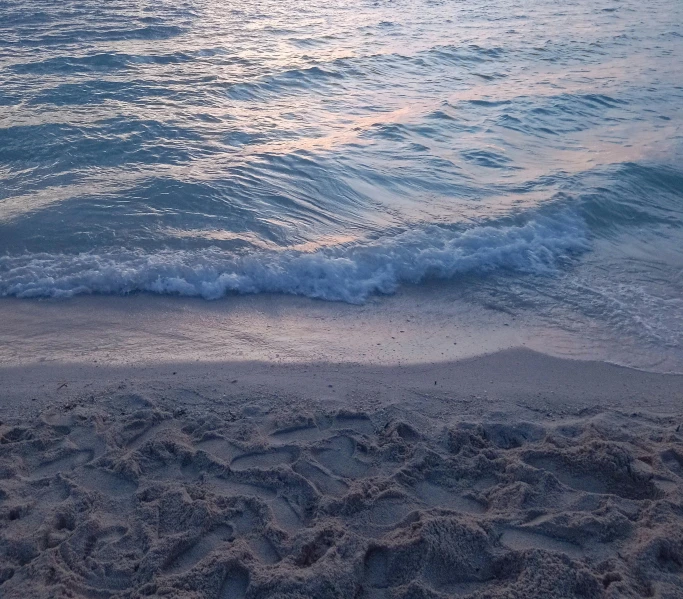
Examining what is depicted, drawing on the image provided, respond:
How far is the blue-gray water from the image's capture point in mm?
5438

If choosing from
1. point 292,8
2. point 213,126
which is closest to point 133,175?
point 213,126

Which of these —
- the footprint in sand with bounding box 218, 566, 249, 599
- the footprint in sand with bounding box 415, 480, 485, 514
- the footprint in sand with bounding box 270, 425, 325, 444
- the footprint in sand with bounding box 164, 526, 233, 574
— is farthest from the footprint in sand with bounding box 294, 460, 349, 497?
the footprint in sand with bounding box 218, 566, 249, 599

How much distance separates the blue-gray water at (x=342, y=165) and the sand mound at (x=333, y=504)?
1.65 m

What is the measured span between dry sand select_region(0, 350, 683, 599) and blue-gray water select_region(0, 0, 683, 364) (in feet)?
3.87

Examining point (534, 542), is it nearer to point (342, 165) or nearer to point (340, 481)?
point (340, 481)

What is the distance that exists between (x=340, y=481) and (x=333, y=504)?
181 millimetres

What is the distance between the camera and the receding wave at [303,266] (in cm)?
514

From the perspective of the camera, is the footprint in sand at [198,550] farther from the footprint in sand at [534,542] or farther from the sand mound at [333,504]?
the footprint in sand at [534,542]

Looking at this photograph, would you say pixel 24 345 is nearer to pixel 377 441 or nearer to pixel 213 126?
pixel 377 441

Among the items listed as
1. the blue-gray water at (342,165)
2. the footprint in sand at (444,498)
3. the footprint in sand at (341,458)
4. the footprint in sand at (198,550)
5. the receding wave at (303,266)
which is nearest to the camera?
the footprint in sand at (198,550)

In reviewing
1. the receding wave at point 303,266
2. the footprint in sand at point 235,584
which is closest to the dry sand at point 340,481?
the footprint in sand at point 235,584

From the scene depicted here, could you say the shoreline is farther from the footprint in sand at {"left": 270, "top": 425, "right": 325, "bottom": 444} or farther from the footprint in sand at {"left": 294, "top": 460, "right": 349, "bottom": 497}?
the footprint in sand at {"left": 294, "top": 460, "right": 349, "bottom": 497}

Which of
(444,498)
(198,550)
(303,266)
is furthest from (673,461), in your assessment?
(303,266)

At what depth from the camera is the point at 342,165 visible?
25.5 ft
